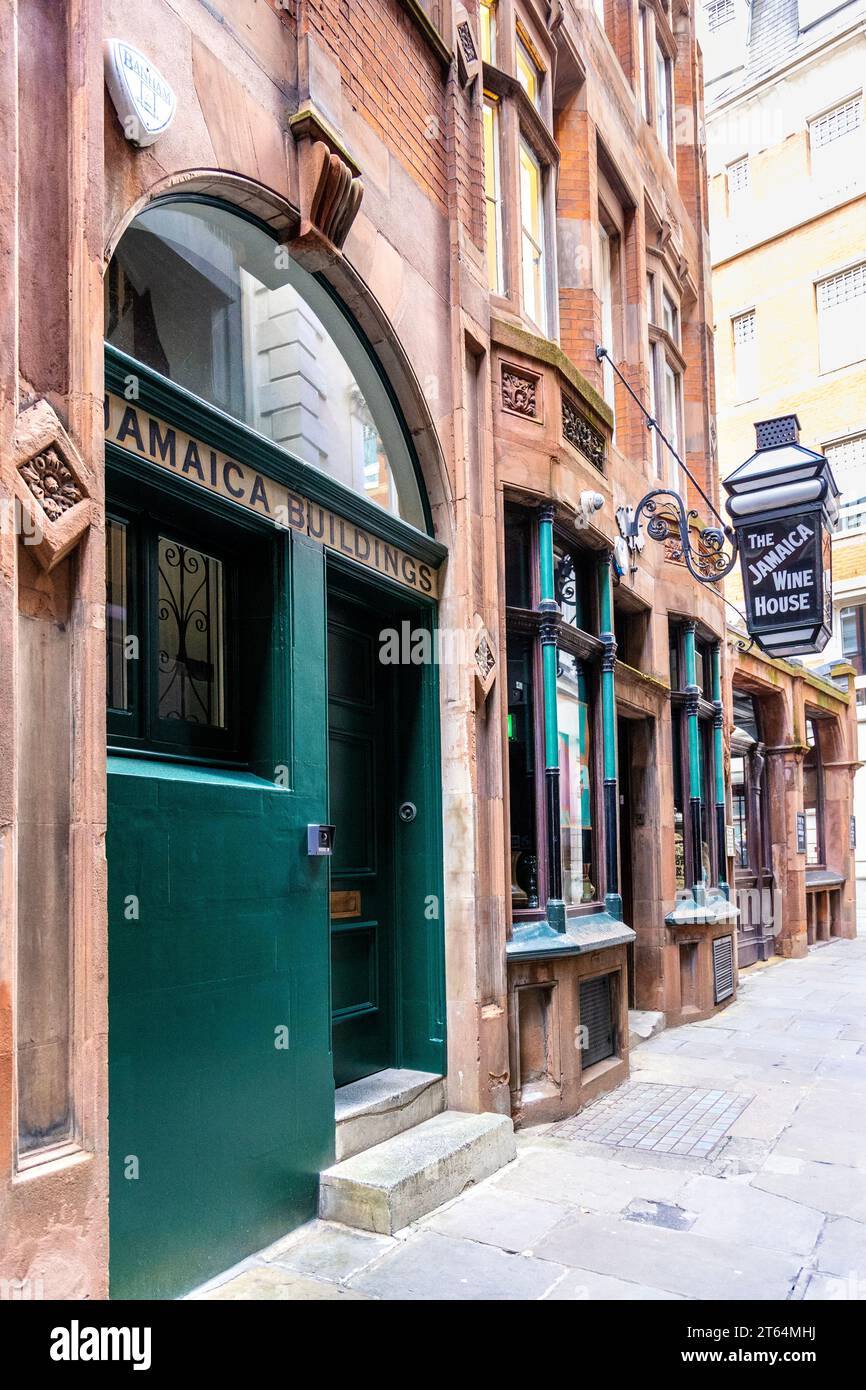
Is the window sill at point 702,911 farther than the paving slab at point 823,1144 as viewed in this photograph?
Yes

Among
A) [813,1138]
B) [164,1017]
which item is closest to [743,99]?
[813,1138]

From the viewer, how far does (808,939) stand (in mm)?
18891

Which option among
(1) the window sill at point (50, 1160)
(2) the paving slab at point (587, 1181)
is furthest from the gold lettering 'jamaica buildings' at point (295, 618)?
(2) the paving slab at point (587, 1181)

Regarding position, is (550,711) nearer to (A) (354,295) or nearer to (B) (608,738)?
(B) (608,738)

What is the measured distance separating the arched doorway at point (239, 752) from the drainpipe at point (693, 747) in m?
5.83

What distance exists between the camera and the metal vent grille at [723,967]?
11.8 meters

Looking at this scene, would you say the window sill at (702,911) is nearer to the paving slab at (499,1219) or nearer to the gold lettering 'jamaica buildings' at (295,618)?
the gold lettering 'jamaica buildings' at (295,618)

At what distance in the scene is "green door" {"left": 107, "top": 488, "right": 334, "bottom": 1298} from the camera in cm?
403

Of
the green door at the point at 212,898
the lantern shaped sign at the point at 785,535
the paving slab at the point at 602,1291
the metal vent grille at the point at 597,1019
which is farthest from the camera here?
the lantern shaped sign at the point at 785,535

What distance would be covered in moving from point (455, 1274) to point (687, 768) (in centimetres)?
785

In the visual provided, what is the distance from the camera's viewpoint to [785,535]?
9688 millimetres

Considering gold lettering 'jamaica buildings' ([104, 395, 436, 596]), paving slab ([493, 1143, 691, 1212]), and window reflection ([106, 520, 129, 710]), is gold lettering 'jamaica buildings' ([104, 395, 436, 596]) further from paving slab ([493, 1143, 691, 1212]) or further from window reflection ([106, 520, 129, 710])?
paving slab ([493, 1143, 691, 1212])
